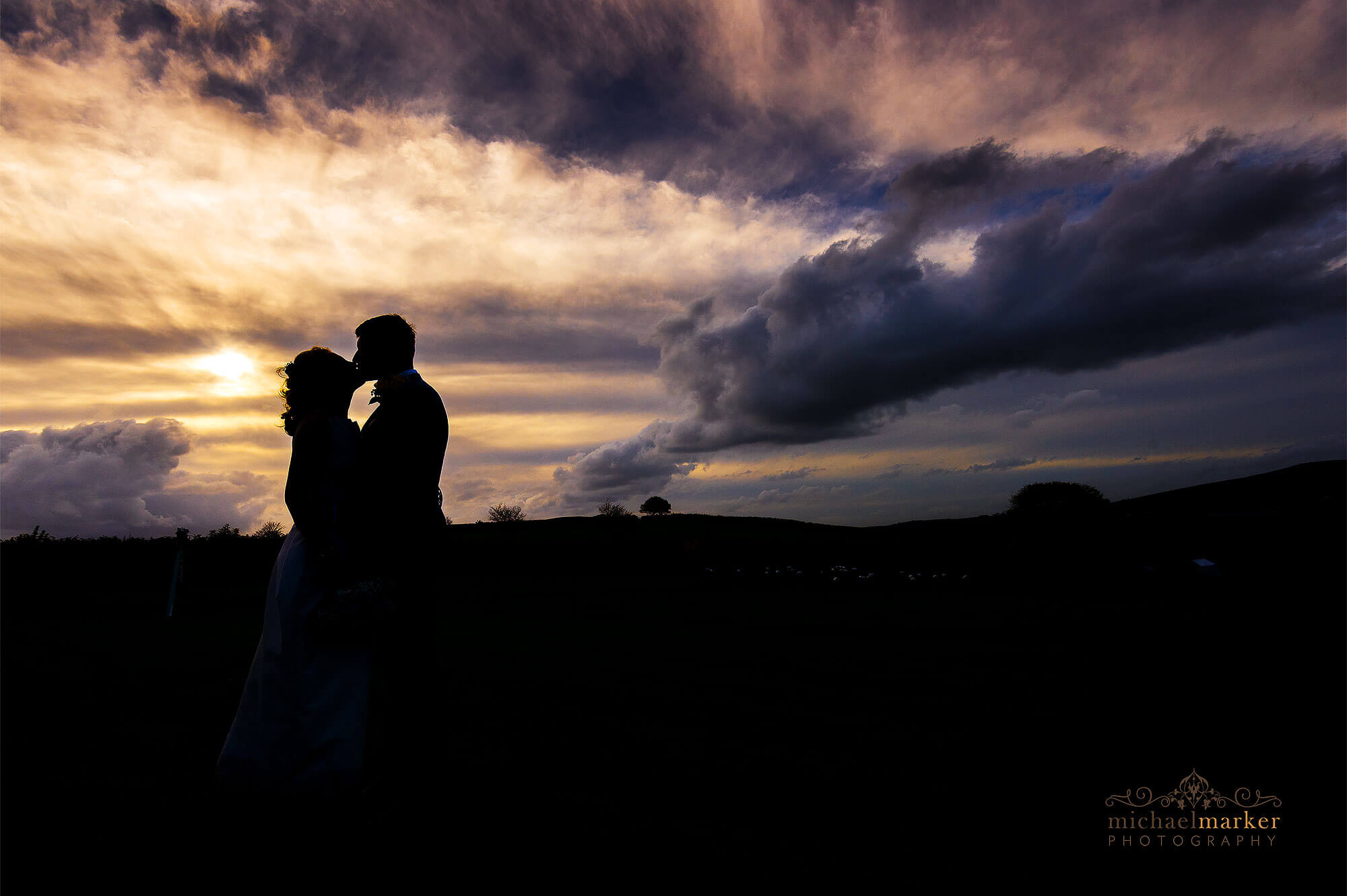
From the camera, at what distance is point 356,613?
3.22m

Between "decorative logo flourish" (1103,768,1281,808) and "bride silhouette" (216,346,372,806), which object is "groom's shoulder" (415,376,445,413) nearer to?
"bride silhouette" (216,346,372,806)

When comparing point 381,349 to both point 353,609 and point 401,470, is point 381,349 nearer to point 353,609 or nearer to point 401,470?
point 401,470

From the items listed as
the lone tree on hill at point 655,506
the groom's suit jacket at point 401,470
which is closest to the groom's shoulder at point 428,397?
the groom's suit jacket at point 401,470

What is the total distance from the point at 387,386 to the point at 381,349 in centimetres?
33

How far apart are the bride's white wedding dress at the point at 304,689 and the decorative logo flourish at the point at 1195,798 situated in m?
4.01

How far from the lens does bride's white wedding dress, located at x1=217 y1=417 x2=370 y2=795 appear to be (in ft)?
10.9

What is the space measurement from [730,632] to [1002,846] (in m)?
8.38

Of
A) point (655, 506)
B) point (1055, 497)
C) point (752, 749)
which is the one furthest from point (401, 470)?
point (655, 506)

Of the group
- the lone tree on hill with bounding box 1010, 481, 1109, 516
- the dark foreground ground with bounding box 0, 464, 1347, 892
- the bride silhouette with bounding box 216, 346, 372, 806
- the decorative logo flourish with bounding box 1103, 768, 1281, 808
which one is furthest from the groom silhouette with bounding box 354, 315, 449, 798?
the lone tree on hill with bounding box 1010, 481, 1109, 516

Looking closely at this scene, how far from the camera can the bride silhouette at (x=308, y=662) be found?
331 centimetres

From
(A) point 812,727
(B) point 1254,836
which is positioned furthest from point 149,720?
(B) point 1254,836

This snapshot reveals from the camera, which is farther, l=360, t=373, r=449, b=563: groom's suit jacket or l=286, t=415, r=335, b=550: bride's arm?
l=286, t=415, r=335, b=550: bride's arm

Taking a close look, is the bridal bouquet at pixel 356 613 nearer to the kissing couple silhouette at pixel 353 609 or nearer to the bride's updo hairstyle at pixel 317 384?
the kissing couple silhouette at pixel 353 609

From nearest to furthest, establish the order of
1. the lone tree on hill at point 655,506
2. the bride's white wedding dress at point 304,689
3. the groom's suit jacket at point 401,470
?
1. the groom's suit jacket at point 401,470
2. the bride's white wedding dress at point 304,689
3. the lone tree on hill at point 655,506
